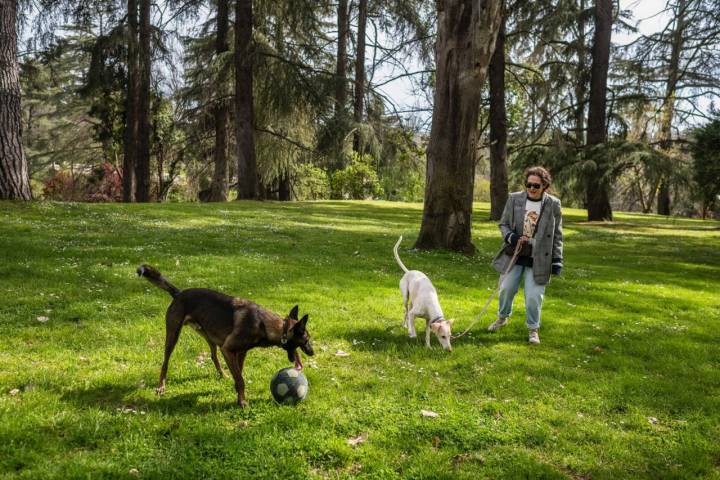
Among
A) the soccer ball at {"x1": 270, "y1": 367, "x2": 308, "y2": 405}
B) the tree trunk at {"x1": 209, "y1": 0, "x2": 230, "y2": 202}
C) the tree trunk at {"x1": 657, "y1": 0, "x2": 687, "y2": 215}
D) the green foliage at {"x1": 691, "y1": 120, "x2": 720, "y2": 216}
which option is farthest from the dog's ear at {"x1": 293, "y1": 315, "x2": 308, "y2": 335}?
the tree trunk at {"x1": 209, "y1": 0, "x2": 230, "y2": 202}

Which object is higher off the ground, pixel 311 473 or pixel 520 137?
pixel 520 137

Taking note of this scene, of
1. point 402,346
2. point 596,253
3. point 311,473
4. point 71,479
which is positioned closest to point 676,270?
point 596,253

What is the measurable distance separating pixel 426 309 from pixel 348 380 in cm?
159

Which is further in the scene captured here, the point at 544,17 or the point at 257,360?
the point at 544,17

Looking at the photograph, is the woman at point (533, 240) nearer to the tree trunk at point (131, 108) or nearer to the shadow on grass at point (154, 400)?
the shadow on grass at point (154, 400)

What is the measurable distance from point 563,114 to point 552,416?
80.2 feet

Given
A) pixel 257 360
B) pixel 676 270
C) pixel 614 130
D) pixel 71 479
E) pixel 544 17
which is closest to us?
pixel 71 479

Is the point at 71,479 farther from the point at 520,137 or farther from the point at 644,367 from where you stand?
the point at 520,137

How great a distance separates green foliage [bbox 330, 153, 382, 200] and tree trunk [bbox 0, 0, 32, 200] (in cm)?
2247

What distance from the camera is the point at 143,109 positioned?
23.8 metres

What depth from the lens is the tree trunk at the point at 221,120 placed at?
83.6ft

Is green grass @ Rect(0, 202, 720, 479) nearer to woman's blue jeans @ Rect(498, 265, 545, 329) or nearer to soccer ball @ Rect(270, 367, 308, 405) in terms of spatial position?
soccer ball @ Rect(270, 367, 308, 405)

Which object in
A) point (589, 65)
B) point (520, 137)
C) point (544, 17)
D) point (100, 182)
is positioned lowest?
point (100, 182)

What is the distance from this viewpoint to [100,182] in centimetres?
3425
